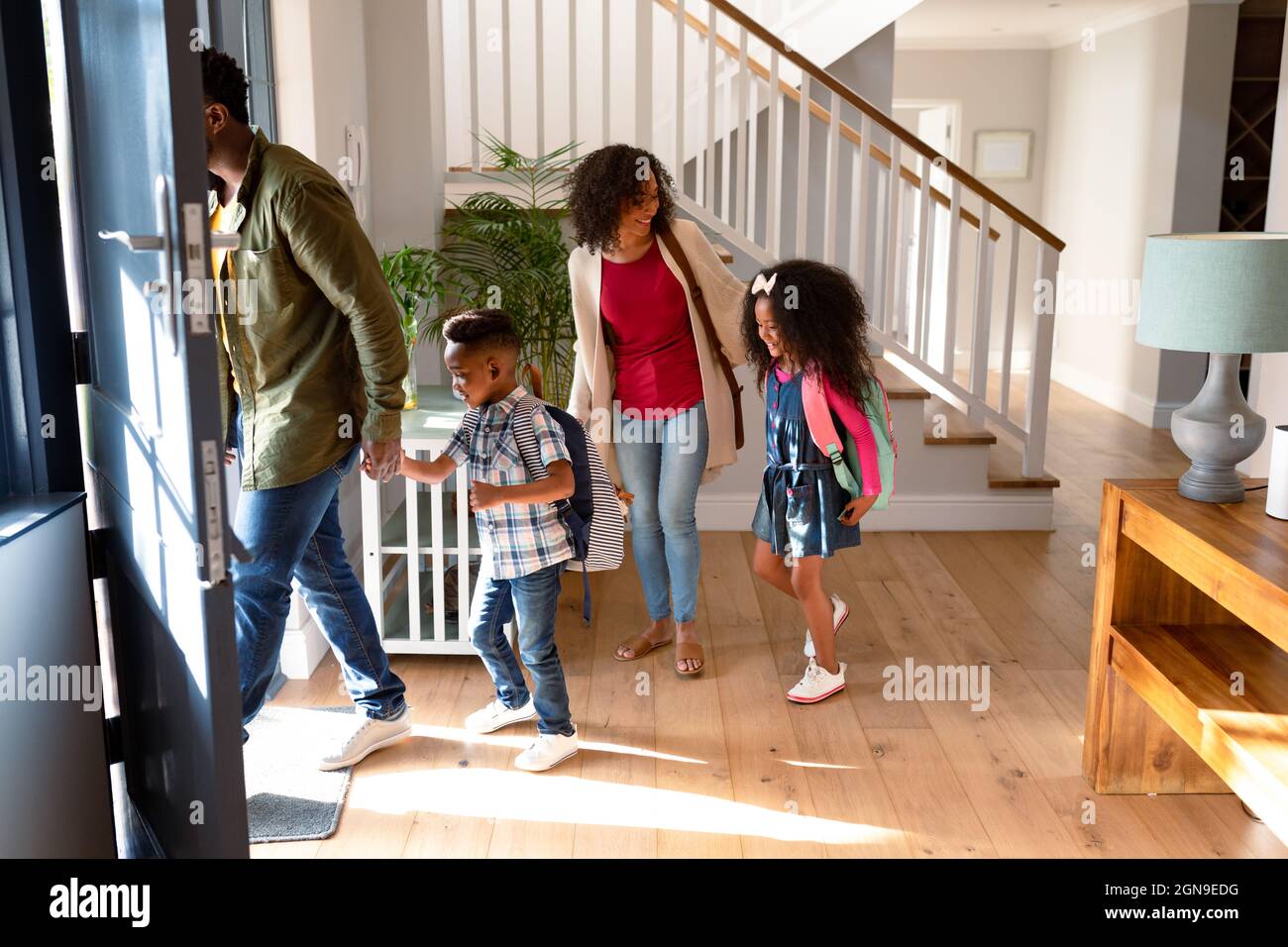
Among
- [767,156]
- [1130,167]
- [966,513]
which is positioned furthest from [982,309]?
[1130,167]

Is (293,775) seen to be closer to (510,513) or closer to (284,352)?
(510,513)

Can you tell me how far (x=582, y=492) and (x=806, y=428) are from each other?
66 centimetres

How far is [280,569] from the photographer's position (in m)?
2.22

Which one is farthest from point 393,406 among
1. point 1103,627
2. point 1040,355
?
point 1040,355

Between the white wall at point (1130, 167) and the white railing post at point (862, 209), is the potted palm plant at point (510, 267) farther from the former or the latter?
the white wall at point (1130, 167)

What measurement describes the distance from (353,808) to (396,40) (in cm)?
263

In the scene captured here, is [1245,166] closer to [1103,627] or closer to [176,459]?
[1103,627]

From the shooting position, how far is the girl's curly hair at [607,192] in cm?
280

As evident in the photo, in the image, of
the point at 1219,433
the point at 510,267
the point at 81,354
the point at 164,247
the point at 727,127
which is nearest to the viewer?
the point at 164,247

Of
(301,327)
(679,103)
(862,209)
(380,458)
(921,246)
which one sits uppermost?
(679,103)

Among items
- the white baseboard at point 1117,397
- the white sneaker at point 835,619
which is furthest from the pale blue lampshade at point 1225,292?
the white baseboard at point 1117,397

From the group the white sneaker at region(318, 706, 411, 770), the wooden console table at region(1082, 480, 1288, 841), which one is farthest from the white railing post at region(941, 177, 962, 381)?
the white sneaker at region(318, 706, 411, 770)

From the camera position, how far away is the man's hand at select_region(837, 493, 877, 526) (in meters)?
2.85
